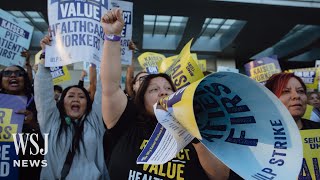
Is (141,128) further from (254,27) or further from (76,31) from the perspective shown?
(254,27)

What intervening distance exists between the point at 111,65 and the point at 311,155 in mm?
Result: 1176

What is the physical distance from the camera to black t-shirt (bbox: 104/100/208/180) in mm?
1476

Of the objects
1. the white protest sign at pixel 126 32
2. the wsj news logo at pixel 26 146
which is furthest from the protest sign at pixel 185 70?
the wsj news logo at pixel 26 146

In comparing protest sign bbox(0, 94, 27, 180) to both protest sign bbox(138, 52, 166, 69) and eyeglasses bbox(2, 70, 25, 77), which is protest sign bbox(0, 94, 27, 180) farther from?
protest sign bbox(138, 52, 166, 69)

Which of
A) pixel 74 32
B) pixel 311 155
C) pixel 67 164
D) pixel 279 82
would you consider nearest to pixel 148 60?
pixel 74 32

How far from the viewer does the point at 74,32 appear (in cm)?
235

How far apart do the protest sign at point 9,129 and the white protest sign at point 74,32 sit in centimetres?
67

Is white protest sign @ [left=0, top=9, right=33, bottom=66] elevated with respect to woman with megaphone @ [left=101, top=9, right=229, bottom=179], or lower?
elevated

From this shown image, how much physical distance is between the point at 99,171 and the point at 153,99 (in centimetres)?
88

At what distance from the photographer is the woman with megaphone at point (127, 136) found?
57.1 inches

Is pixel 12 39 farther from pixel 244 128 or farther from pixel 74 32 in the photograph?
pixel 244 128

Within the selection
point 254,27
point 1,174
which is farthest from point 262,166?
point 254,27

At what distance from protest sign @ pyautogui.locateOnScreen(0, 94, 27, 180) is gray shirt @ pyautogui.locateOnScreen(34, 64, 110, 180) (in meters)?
0.36

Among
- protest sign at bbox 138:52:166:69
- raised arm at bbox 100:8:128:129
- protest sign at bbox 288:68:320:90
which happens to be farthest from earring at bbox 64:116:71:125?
protest sign at bbox 288:68:320:90
